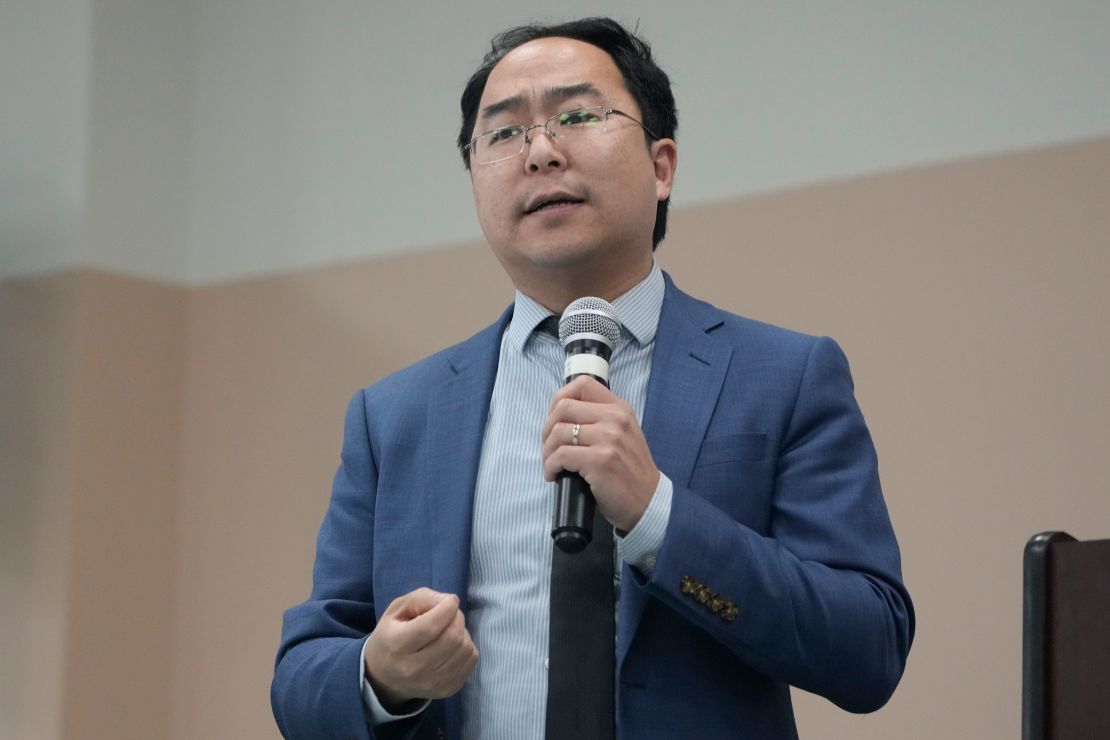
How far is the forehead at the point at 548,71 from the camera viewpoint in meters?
1.82

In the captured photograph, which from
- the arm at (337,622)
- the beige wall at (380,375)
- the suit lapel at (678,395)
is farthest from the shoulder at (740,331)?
the beige wall at (380,375)

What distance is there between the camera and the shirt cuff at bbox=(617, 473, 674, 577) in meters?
1.40

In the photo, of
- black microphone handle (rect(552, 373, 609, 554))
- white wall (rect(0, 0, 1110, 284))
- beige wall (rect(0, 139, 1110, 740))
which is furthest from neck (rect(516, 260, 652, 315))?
white wall (rect(0, 0, 1110, 284))

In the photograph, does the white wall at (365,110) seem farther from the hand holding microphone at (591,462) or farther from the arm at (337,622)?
the hand holding microphone at (591,462)

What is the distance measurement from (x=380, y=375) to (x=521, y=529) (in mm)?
2062

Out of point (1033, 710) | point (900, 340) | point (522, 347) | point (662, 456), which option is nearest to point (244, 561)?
point (900, 340)

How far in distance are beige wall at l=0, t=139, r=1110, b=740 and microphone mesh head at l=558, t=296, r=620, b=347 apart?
4.67ft

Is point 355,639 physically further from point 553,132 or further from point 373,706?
point 553,132

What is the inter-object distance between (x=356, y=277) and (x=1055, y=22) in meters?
1.91

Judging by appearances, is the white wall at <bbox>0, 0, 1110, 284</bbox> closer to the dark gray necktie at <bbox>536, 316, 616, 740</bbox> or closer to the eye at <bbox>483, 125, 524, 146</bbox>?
the eye at <bbox>483, 125, 524, 146</bbox>

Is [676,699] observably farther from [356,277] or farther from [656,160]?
[356,277]

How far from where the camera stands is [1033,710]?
4.39ft

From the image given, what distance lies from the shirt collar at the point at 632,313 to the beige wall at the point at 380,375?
116 centimetres

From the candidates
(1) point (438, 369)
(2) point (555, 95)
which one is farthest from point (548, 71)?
(1) point (438, 369)
